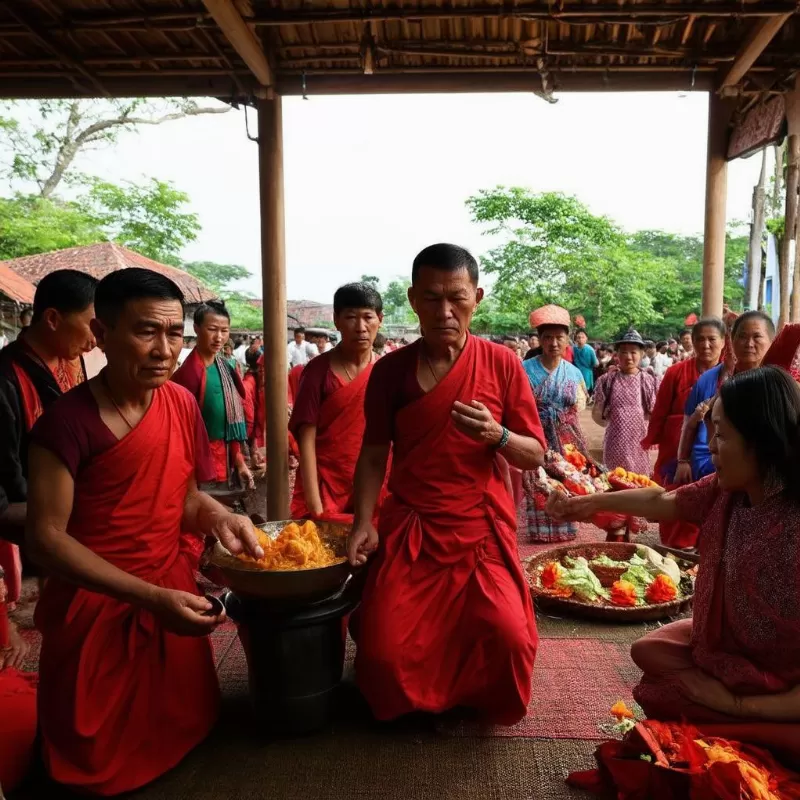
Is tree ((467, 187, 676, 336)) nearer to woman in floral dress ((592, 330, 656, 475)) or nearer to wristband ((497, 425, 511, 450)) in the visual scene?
woman in floral dress ((592, 330, 656, 475))

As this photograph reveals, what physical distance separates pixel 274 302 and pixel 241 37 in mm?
1990

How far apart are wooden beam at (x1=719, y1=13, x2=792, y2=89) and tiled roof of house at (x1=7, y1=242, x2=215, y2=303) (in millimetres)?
12701

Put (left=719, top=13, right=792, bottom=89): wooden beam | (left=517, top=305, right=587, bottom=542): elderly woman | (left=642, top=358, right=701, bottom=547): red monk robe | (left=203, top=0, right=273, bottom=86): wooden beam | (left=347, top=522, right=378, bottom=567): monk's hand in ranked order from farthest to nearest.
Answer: (left=517, top=305, right=587, bottom=542): elderly woman, (left=642, top=358, right=701, bottom=547): red monk robe, (left=719, top=13, right=792, bottom=89): wooden beam, (left=203, top=0, right=273, bottom=86): wooden beam, (left=347, top=522, right=378, bottom=567): monk's hand

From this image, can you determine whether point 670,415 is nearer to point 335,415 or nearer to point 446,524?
point 335,415

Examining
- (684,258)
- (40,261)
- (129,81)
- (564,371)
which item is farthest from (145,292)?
(684,258)

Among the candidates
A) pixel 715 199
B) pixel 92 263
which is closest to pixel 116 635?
pixel 715 199

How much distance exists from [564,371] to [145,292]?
14.7 ft

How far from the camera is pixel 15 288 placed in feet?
45.4

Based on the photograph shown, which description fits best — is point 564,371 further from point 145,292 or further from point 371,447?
point 145,292

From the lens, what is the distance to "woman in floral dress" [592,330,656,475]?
719cm

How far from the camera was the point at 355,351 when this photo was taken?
4.61m

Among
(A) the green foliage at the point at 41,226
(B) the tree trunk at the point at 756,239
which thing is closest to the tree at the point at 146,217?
(A) the green foliage at the point at 41,226

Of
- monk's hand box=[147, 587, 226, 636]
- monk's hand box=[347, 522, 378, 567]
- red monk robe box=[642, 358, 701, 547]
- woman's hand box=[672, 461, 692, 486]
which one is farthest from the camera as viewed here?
red monk robe box=[642, 358, 701, 547]

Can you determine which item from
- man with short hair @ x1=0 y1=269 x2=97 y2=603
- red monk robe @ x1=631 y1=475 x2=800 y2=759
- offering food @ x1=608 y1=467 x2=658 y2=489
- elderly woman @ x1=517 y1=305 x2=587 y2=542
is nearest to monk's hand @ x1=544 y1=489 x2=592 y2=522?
red monk robe @ x1=631 y1=475 x2=800 y2=759
